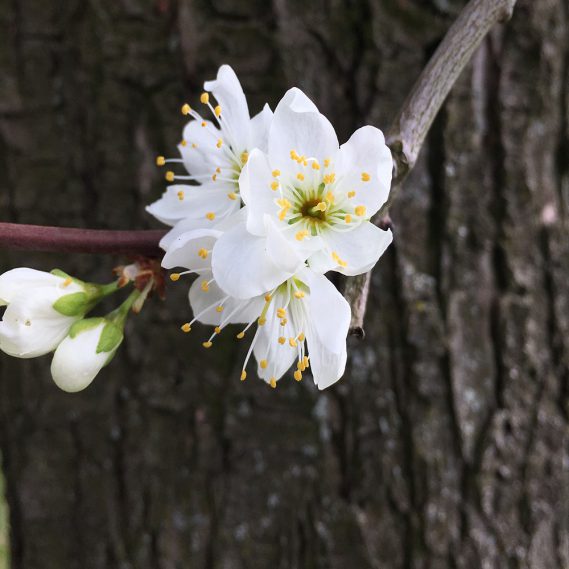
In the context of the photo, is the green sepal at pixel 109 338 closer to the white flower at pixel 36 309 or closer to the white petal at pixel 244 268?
the white flower at pixel 36 309

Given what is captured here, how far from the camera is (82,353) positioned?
0.68 meters

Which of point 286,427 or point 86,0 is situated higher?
point 86,0

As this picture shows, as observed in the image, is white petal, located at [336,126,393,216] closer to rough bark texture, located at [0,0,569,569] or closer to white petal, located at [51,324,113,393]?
white petal, located at [51,324,113,393]

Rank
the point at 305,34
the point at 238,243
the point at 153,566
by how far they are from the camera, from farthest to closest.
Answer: the point at 153,566
the point at 305,34
the point at 238,243

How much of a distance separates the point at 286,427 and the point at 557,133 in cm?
71

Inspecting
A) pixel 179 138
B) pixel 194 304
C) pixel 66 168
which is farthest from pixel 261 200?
pixel 66 168

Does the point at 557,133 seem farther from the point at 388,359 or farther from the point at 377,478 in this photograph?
the point at 377,478

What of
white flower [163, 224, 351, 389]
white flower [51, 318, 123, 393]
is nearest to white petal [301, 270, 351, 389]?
white flower [163, 224, 351, 389]

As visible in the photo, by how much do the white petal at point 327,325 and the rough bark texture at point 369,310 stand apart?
0.52 m

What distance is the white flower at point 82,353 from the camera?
2.21 feet

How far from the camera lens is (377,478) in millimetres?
1171

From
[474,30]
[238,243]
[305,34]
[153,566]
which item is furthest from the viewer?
[153,566]

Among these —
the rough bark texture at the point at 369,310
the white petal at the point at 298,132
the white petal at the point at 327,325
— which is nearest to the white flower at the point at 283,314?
the white petal at the point at 327,325

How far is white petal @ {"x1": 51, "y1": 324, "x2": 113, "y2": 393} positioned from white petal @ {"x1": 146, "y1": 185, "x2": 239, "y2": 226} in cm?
16
